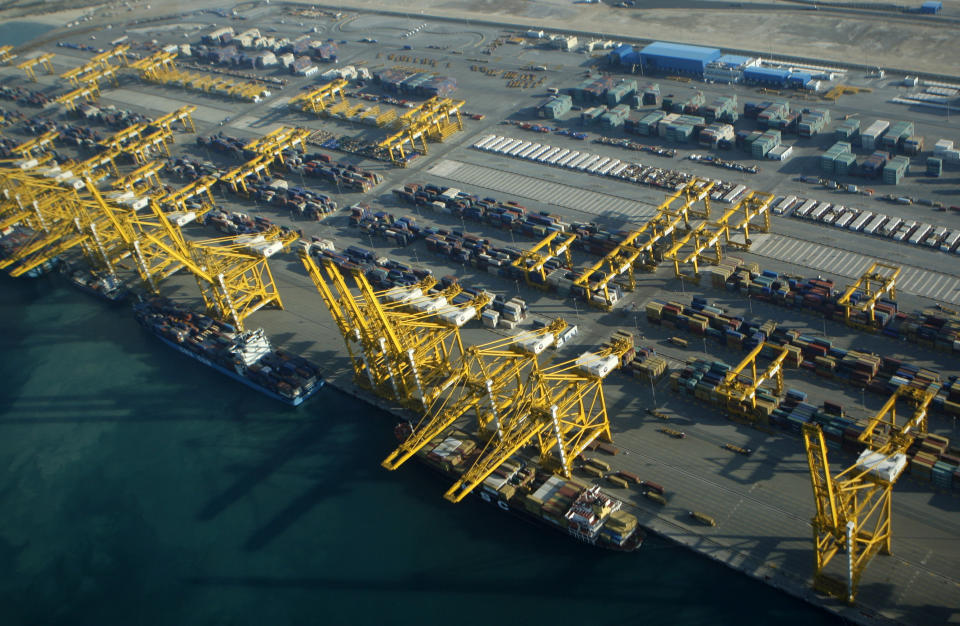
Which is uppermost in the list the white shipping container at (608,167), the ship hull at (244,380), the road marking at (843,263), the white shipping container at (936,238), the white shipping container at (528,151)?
the white shipping container at (528,151)

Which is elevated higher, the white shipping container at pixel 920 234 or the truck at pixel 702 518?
the white shipping container at pixel 920 234

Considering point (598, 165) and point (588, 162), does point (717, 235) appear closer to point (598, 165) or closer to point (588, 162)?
point (598, 165)

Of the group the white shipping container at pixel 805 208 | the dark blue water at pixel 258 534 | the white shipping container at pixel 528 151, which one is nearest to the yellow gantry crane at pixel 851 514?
the dark blue water at pixel 258 534

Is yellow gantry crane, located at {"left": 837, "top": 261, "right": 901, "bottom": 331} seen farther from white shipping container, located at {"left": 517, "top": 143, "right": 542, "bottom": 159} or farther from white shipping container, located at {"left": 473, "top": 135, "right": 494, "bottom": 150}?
white shipping container, located at {"left": 473, "top": 135, "right": 494, "bottom": 150}

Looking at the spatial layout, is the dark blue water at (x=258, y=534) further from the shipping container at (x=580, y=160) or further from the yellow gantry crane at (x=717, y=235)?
the shipping container at (x=580, y=160)

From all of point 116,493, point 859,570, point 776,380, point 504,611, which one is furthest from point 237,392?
point 859,570

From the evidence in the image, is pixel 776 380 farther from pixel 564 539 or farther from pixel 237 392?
pixel 237 392
